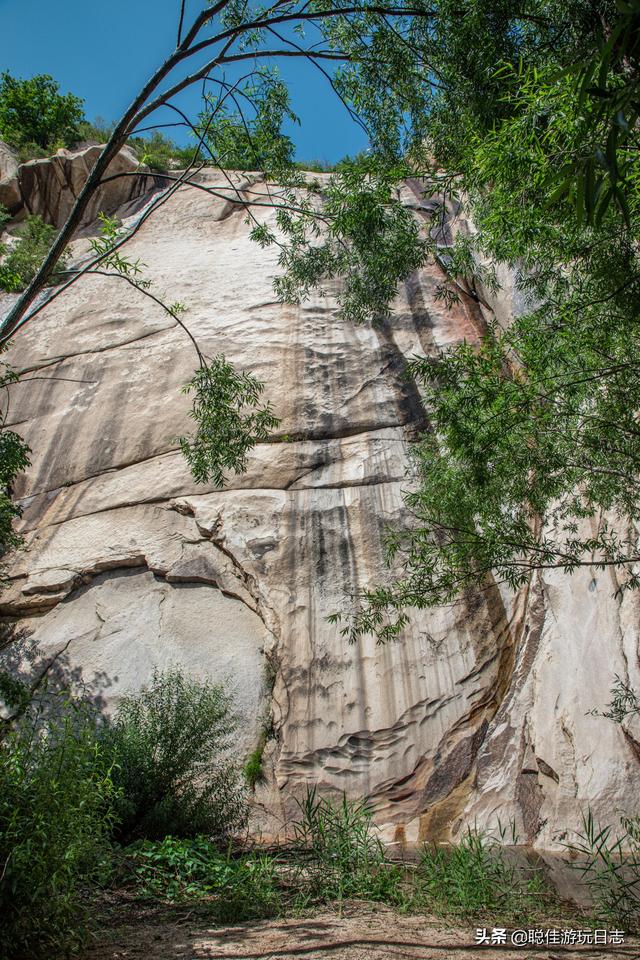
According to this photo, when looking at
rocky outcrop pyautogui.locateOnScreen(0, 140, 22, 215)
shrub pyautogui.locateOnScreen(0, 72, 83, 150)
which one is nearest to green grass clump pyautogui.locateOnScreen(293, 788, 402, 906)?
rocky outcrop pyautogui.locateOnScreen(0, 140, 22, 215)

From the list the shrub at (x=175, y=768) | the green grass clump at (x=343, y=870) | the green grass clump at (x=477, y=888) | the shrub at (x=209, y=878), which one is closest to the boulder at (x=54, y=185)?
the shrub at (x=175, y=768)

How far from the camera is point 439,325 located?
43.1 feet

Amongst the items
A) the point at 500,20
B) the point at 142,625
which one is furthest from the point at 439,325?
the point at 142,625

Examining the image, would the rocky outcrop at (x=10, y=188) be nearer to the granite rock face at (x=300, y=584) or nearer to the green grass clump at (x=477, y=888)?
the granite rock face at (x=300, y=584)

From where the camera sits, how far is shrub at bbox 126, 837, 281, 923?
457 centimetres

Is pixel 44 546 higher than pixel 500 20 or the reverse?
the reverse

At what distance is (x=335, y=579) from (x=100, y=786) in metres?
6.15

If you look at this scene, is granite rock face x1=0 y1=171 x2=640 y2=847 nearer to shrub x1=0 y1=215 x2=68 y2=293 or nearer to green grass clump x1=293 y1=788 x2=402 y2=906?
shrub x1=0 y1=215 x2=68 y2=293

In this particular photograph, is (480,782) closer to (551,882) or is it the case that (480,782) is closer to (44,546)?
(551,882)

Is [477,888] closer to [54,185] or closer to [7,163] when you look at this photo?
[54,185]

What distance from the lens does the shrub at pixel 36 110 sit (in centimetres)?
2256

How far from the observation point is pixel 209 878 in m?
5.25

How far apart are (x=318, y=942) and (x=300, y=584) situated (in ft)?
20.5

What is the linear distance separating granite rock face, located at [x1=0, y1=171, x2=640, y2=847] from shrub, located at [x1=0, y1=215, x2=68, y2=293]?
176 cm
